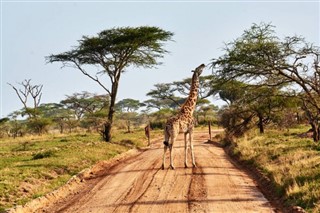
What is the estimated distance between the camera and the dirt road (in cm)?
875

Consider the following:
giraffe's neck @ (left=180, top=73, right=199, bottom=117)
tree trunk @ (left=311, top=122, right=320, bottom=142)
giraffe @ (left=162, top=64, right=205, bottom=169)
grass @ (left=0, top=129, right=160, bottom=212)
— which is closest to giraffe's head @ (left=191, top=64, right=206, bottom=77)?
giraffe @ (left=162, top=64, right=205, bottom=169)

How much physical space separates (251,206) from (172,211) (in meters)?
1.86

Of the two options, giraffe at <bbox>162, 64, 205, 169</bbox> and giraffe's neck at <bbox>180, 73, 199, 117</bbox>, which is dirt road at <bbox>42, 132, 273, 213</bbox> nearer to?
giraffe at <bbox>162, 64, 205, 169</bbox>

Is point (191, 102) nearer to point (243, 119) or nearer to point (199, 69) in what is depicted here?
point (199, 69)

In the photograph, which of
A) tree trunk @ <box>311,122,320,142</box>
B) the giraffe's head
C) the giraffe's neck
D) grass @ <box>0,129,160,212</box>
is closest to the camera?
grass @ <box>0,129,160,212</box>

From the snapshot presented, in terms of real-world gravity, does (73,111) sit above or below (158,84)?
below

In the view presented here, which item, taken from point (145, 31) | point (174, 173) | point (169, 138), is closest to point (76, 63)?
point (145, 31)

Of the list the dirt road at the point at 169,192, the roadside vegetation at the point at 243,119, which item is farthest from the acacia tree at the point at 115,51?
the dirt road at the point at 169,192

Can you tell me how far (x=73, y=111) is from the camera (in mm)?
62719

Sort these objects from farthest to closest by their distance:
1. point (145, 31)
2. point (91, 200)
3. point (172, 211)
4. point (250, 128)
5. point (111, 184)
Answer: point (250, 128), point (145, 31), point (111, 184), point (91, 200), point (172, 211)

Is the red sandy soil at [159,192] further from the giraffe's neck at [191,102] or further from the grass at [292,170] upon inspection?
the giraffe's neck at [191,102]

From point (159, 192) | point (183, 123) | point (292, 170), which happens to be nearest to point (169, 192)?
point (159, 192)

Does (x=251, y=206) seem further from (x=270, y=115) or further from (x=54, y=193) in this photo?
(x=270, y=115)

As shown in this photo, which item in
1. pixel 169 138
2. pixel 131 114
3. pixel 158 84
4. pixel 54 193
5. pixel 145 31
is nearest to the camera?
pixel 54 193
